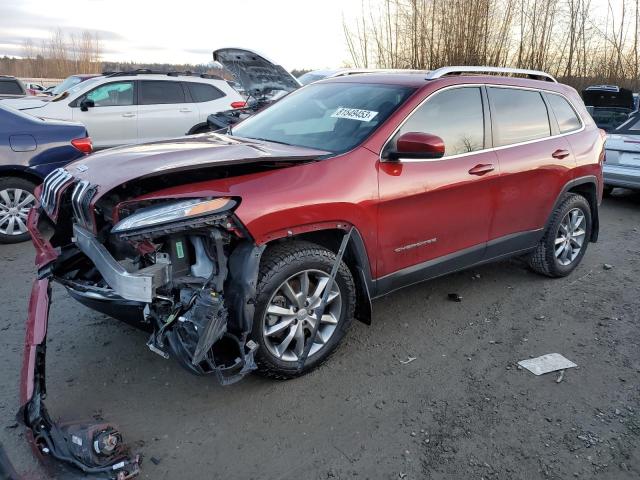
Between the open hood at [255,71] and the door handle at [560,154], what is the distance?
388 centimetres

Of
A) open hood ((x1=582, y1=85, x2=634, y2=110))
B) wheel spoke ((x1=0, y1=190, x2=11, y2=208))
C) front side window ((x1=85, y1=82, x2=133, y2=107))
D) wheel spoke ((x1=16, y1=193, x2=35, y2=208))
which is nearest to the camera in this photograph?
wheel spoke ((x1=0, y1=190, x2=11, y2=208))

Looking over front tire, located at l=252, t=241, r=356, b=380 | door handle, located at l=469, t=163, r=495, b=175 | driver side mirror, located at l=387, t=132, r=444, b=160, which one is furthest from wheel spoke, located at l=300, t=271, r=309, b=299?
door handle, located at l=469, t=163, r=495, b=175

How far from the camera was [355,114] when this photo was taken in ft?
12.3

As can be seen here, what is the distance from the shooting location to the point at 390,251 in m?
3.59

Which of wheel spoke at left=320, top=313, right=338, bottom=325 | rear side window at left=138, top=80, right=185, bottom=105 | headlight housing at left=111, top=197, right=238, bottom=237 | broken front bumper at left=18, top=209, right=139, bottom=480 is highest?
rear side window at left=138, top=80, right=185, bottom=105

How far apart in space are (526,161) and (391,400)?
2.37 meters

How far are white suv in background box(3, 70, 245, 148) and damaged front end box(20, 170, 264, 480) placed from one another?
19.5ft

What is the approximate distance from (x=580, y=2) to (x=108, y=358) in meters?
16.3

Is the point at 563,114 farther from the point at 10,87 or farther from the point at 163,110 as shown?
the point at 10,87

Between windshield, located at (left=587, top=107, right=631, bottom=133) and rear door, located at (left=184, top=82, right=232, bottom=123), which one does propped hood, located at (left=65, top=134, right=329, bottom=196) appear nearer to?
rear door, located at (left=184, top=82, right=232, bottom=123)

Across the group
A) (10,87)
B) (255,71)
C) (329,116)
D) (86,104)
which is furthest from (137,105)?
(10,87)

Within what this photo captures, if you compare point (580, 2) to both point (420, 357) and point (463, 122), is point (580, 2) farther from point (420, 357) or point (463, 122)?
point (420, 357)

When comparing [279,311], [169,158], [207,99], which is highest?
[207,99]

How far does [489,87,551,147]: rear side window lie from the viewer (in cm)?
425
